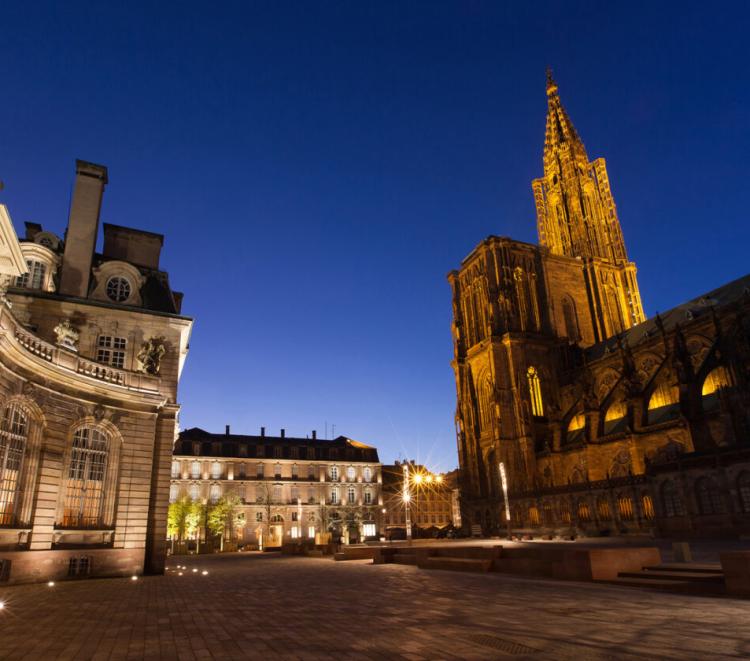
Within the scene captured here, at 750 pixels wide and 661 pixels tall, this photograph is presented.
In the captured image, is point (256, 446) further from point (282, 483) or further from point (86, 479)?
point (86, 479)

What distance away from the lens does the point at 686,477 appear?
35438 mm

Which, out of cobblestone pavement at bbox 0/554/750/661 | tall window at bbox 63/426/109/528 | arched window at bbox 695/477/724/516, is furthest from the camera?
arched window at bbox 695/477/724/516

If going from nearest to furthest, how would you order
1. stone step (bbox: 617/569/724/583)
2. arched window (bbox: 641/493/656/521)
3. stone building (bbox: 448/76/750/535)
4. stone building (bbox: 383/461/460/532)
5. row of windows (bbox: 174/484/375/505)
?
stone step (bbox: 617/569/724/583)
stone building (bbox: 448/76/750/535)
arched window (bbox: 641/493/656/521)
row of windows (bbox: 174/484/375/505)
stone building (bbox: 383/461/460/532)

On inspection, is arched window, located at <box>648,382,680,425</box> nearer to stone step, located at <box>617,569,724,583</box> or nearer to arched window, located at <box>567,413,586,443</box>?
arched window, located at <box>567,413,586,443</box>

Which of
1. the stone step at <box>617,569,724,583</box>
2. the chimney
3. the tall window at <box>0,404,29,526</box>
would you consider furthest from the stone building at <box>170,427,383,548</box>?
the stone step at <box>617,569,724,583</box>

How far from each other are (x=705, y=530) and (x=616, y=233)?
58.8 meters

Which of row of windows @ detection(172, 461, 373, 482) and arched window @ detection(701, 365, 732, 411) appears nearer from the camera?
arched window @ detection(701, 365, 732, 411)

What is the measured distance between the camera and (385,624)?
356 inches

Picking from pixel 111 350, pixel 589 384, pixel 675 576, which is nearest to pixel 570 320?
pixel 589 384

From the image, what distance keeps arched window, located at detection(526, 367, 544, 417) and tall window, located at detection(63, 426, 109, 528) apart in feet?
164

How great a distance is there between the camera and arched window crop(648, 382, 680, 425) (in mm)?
46750

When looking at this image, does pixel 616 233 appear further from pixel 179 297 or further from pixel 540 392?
pixel 179 297

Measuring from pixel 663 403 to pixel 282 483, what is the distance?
2122 inches

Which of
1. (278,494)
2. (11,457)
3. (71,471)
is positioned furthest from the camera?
(278,494)
